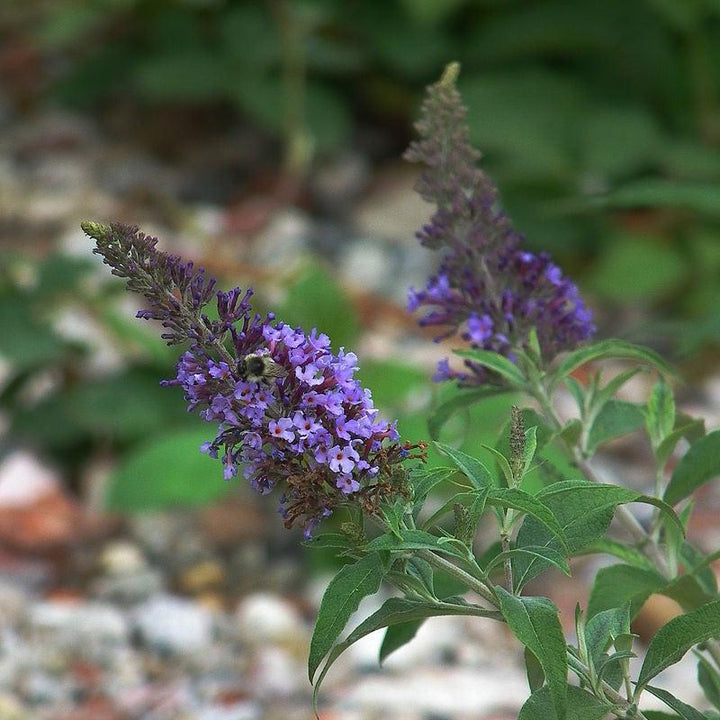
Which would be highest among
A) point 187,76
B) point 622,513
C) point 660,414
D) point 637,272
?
point 187,76

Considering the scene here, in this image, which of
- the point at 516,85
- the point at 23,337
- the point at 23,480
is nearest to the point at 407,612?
the point at 23,337

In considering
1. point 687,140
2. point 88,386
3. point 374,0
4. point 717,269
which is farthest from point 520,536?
point 374,0

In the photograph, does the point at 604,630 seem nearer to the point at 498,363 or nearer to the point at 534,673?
the point at 534,673

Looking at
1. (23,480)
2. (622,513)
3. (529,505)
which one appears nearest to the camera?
(529,505)

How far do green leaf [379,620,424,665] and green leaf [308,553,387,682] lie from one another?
1.00 feet

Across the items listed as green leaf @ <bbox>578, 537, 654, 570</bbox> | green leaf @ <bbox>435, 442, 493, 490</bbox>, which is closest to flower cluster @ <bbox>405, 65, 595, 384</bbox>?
green leaf @ <bbox>578, 537, 654, 570</bbox>

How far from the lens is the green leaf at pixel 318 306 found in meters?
3.51

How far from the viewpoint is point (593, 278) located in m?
4.66

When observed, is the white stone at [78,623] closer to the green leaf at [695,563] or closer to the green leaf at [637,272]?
the green leaf at [695,563]

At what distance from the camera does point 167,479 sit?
10.4 ft

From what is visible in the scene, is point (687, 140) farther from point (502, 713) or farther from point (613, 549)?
point (613, 549)

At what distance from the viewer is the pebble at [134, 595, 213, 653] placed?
3.06 meters

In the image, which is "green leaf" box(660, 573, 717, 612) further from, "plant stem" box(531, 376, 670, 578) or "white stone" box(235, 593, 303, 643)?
"white stone" box(235, 593, 303, 643)

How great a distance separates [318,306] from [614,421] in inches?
70.2
